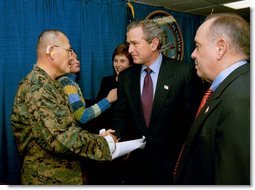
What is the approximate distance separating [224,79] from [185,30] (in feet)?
12.9

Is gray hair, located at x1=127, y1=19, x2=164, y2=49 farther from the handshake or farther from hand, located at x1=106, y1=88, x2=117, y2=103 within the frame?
the handshake

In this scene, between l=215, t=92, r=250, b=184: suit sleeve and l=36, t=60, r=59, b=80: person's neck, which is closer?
l=215, t=92, r=250, b=184: suit sleeve

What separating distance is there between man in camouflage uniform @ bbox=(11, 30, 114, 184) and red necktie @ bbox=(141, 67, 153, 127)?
559 mm

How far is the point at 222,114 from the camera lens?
96 cm

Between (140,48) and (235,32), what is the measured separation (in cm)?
107

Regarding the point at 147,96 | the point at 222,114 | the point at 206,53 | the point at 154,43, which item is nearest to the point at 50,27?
the point at 154,43

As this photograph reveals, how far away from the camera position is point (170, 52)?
14.1ft

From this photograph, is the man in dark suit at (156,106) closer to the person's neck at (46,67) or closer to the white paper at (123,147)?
the white paper at (123,147)

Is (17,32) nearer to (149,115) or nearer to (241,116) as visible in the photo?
(149,115)

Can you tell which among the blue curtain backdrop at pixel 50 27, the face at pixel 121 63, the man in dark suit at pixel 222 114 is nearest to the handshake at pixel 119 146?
the man in dark suit at pixel 222 114

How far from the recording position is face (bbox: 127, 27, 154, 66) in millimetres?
2105

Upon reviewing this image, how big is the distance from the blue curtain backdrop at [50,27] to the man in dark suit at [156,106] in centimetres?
120

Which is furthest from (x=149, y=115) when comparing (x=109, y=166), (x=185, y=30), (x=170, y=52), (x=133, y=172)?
(x=185, y=30)

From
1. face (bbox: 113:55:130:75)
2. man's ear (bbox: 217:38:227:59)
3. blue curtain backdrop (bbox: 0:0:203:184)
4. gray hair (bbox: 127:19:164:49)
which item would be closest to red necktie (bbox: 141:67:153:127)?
gray hair (bbox: 127:19:164:49)
